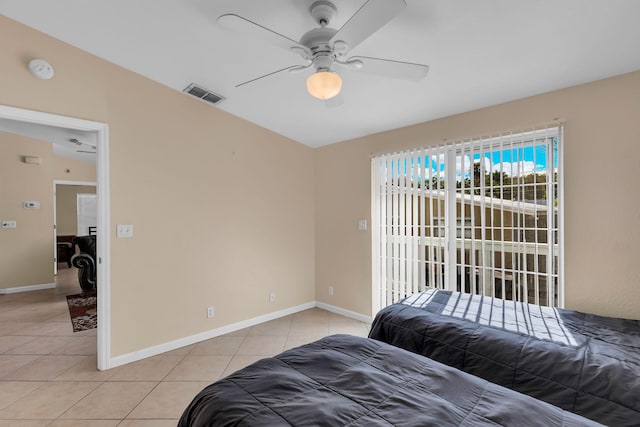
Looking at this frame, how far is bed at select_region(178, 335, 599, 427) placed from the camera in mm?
1035

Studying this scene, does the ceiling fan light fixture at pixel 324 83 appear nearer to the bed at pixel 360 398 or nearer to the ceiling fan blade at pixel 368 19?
the ceiling fan blade at pixel 368 19

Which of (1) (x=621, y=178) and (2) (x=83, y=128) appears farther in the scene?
(2) (x=83, y=128)

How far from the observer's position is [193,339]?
324 centimetres

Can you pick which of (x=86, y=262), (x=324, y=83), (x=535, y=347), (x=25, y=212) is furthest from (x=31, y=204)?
(x=535, y=347)

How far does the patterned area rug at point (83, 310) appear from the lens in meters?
3.74

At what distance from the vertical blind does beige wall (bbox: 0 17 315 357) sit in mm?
1389

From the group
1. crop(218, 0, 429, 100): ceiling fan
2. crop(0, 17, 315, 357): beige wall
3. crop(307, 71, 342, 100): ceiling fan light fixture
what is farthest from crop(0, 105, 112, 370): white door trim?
crop(307, 71, 342, 100): ceiling fan light fixture

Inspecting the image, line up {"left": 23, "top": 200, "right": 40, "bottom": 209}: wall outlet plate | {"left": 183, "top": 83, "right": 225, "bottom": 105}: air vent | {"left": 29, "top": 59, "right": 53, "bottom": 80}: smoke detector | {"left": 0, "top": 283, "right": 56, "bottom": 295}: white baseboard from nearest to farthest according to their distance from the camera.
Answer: {"left": 29, "top": 59, "right": 53, "bottom": 80}: smoke detector, {"left": 183, "top": 83, "right": 225, "bottom": 105}: air vent, {"left": 0, "top": 283, "right": 56, "bottom": 295}: white baseboard, {"left": 23, "top": 200, "right": 40, "bottom": 209}: wall outlet plate

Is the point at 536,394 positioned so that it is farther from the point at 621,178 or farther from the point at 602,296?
the point at 621,178

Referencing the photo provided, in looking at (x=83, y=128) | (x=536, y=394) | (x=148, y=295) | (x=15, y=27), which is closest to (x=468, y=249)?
(x=536, y=394)

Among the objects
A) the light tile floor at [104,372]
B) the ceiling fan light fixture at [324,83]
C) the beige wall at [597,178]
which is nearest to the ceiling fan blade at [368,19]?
the ceiling fan light fixture at [324,83]

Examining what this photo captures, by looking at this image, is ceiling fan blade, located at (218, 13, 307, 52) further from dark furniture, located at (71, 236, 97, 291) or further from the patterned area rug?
dark furniture, located at (71, 236, 97, 291)

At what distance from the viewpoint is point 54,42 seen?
2479 millimetres

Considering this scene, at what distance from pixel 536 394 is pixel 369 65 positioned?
1.98m
